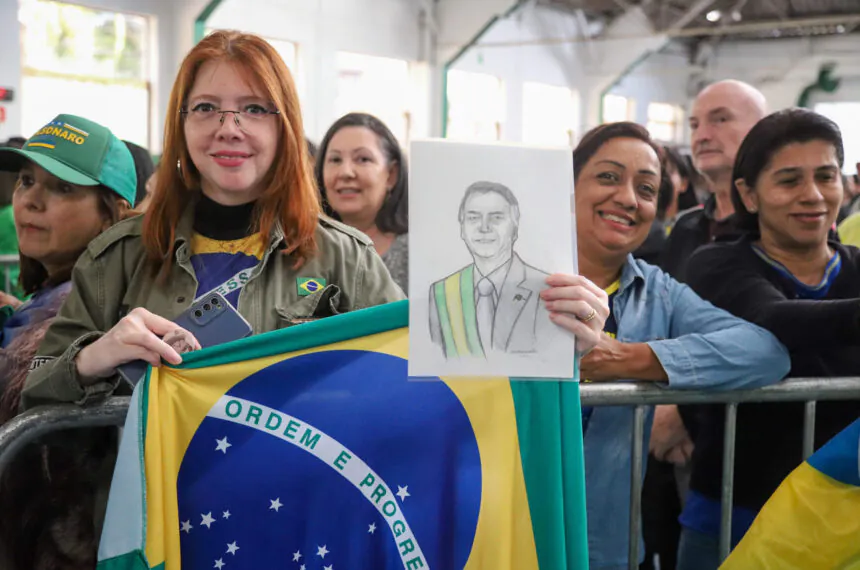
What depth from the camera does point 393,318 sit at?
4.80ft

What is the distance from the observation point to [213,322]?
158 centimetres

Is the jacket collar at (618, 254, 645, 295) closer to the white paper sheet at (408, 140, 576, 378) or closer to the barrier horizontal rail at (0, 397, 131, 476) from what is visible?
the white paper sheet at (408, 140, 576, 378)

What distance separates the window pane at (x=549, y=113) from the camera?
1748 cm

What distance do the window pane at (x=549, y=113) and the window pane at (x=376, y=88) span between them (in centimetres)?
325

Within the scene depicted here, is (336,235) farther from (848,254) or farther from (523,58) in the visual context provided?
(523,58)

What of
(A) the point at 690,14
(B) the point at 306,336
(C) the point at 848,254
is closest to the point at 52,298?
(B) the point at 306,336

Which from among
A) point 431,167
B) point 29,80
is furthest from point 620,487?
point 29,80

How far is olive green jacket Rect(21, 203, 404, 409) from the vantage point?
157 centimetres

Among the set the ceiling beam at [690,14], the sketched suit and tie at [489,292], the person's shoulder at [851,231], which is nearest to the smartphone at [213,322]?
the sketched suit and tie at [489,292]

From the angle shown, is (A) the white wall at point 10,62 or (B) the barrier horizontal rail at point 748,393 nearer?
(B) the barrier horizontal rail at point 748,393

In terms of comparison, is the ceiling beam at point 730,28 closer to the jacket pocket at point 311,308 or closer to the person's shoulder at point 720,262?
the person's shoulder at point 720,262

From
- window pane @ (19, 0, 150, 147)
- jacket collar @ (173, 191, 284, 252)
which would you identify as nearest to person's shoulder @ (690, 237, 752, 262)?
jacket collar @ (173, 191, 284, 252)

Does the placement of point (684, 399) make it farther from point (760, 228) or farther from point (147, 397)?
point (147, 397)

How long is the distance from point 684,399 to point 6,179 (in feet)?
9.56
